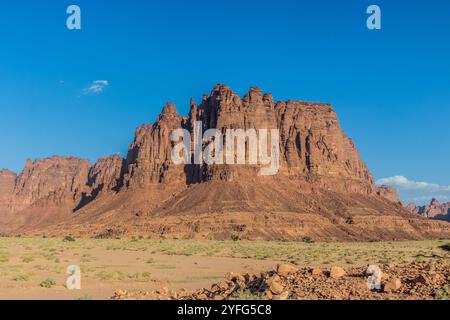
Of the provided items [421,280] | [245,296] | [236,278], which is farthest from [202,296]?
[421,280]

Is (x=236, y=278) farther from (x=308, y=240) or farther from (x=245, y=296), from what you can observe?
(x=308, y=240)

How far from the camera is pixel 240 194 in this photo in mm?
119500

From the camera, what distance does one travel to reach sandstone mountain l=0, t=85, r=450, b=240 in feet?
343

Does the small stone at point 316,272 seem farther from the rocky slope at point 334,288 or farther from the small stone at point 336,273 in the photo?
the small stone at point 336,273

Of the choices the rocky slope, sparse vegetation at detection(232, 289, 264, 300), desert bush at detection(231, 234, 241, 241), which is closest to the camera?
sparse vegetation at detection(232, 289, 264, 300)

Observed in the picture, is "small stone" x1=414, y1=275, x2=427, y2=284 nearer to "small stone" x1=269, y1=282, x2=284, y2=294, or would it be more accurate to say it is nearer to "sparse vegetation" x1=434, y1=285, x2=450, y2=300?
"sparse vegetation" x1=434, y1=285, x2=450, y2=300

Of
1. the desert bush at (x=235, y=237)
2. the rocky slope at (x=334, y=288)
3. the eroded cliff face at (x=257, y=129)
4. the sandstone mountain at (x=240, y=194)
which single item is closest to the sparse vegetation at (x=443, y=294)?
the rocky slope at (x=334, y=288)

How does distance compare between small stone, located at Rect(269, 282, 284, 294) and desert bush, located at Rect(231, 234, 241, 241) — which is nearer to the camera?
small stone, located at Rect(269, 282, 284, 294)

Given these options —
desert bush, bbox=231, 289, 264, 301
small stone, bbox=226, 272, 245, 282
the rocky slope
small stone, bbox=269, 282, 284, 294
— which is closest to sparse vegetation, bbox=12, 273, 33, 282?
the rocky slope

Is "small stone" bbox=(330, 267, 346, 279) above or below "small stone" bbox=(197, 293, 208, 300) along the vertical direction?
above

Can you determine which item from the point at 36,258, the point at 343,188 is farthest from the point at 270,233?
the point at 36,258

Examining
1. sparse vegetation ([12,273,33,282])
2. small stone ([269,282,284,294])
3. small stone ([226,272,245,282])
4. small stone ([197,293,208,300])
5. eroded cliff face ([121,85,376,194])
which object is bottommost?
sparse vegetation ([12,273,33,282])

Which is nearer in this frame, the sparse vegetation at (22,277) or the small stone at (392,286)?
the small stone at (392,286)

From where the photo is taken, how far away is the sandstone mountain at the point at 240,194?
10444 centimetres
